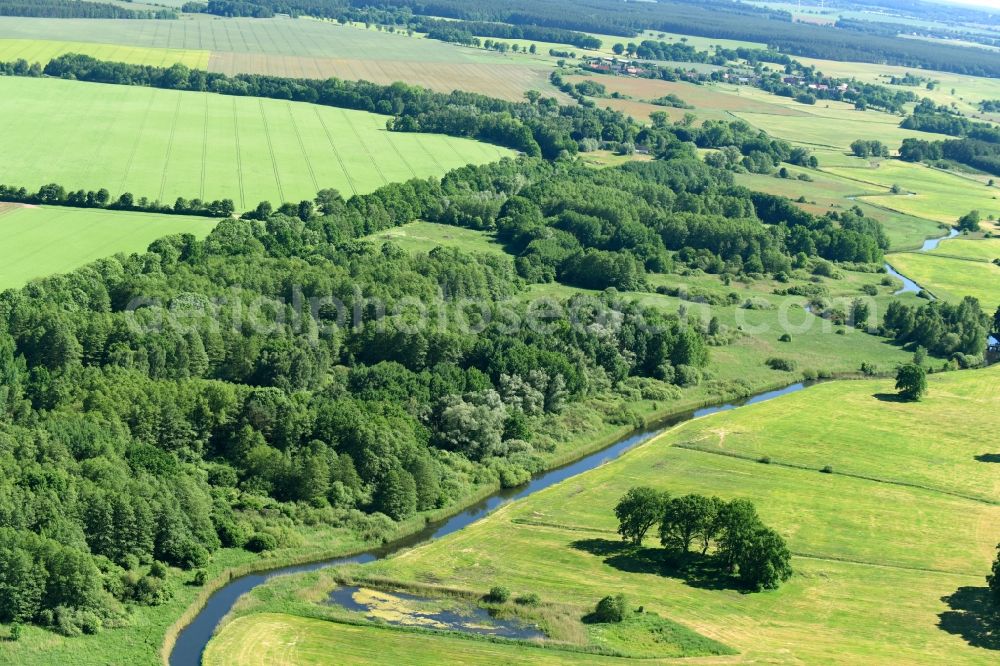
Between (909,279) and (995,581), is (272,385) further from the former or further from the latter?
(909,279)

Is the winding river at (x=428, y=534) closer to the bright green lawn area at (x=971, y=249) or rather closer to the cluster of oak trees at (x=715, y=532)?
the cluster of oak trees at (x=715, y=532)

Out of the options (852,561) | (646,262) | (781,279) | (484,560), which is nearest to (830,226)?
(781,279)

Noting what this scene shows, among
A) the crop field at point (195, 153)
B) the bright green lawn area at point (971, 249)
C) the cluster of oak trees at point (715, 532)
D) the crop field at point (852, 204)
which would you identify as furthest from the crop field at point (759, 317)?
the cluster of oak trees at point (715, 532)

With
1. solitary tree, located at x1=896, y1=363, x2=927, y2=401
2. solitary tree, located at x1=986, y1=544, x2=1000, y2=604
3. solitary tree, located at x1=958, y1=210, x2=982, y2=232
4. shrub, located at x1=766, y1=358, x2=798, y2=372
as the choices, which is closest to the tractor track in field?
shrub, located at x1=766, y1=358, x2=798, y2=372

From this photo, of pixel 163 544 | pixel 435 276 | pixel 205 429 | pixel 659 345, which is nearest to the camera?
pixel 163 544

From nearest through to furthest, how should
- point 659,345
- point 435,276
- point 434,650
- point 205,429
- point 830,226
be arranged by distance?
point 434,650 → point 205,429 → point 659,345 → point 435,276 → point 830,226

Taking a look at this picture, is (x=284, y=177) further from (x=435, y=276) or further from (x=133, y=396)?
(x=133, y=396)

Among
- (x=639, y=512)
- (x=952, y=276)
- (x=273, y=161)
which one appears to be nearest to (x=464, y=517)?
(x=639, y=512)
